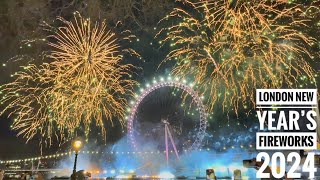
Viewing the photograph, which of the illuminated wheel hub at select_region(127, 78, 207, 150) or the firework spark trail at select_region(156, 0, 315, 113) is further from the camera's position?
the illuminated wheel hub at select_region(127, 78, 207, 150)

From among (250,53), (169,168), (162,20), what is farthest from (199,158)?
(250,53)

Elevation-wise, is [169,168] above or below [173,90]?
below

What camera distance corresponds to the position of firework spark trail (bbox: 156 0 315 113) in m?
27.1

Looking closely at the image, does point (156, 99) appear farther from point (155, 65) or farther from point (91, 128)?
point (91, 128)

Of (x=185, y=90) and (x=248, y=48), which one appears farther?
(x=185, y=90)

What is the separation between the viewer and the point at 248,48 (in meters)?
27.6

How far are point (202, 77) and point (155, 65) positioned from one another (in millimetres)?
8989

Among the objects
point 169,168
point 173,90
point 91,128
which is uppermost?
point 173,90

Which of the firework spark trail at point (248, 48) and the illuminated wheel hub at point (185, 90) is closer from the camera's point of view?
the firework spark trail at point (248, 48)

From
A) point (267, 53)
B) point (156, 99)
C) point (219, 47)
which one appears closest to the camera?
point (267, 53)

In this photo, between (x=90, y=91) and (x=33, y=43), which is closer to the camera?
(x=90, y=91)

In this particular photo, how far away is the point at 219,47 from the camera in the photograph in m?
29.8

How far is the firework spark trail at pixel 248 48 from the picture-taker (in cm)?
2706

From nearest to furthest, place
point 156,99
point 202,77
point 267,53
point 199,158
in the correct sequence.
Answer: point 267,53, point 202,77, point 156,99, point 199,158
